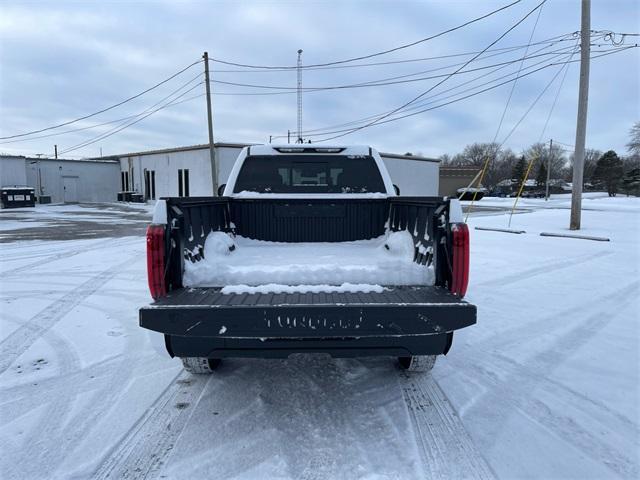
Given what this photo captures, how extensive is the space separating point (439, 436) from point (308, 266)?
155cm

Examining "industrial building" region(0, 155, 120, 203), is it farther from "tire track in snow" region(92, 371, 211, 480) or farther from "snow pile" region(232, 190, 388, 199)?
"tire track in snow" region(92, 371, 211, 480)

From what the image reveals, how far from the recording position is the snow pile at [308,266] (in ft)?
10.5

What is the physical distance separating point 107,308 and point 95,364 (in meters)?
1.99

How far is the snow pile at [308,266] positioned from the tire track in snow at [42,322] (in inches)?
92.1

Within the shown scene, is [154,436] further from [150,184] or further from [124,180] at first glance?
[124,180]

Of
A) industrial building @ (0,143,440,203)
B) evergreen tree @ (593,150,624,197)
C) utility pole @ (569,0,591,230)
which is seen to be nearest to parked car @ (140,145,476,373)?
utility pole @ (569,0,591,230)

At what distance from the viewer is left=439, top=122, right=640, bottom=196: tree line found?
65.6m

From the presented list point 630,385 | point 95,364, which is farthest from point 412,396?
point 95,364

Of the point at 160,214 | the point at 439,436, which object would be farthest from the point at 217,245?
the point at 439,436

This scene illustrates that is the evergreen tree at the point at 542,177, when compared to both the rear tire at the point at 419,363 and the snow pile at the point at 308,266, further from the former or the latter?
the rear tire at the point at 419,363

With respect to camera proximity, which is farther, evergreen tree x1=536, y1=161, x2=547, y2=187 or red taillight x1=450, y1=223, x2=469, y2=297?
evergreen tree x1=536, y1=161, x2=547, y2=187

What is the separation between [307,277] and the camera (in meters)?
3.18

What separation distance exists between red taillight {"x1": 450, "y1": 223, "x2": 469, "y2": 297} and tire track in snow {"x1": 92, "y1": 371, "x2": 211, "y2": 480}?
7.23 feet

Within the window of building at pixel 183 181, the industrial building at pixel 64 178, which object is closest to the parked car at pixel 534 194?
the window of building at pixel 183 181
